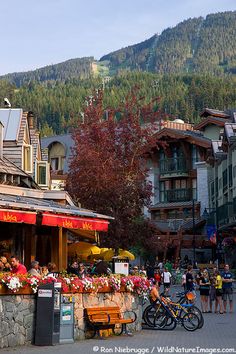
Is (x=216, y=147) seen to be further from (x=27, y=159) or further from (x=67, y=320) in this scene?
(x=67, y=320)

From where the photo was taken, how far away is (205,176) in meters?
81.5

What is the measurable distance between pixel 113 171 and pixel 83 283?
1927 cm

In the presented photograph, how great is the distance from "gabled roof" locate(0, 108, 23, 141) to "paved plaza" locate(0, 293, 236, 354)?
45.0 feet

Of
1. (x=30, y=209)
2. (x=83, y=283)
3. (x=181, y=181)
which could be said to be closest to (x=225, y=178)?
(x=181, y=181)

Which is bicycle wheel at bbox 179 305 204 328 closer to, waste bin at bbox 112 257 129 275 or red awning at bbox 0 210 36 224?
waste bin at bbox 112 257 129 275

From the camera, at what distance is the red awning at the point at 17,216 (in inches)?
712

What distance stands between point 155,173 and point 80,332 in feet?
227

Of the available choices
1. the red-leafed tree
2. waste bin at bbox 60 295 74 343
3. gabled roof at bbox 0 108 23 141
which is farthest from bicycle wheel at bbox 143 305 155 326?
the red-leafed tree

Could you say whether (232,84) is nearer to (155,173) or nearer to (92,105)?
(155,173)

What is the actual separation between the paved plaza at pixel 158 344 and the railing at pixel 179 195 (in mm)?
62293

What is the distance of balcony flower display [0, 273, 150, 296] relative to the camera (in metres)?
15.9

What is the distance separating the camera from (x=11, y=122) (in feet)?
105

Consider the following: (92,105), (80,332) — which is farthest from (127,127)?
(80,332)

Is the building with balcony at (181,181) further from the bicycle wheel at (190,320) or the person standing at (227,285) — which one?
the bicycle wheel at (190,320)
